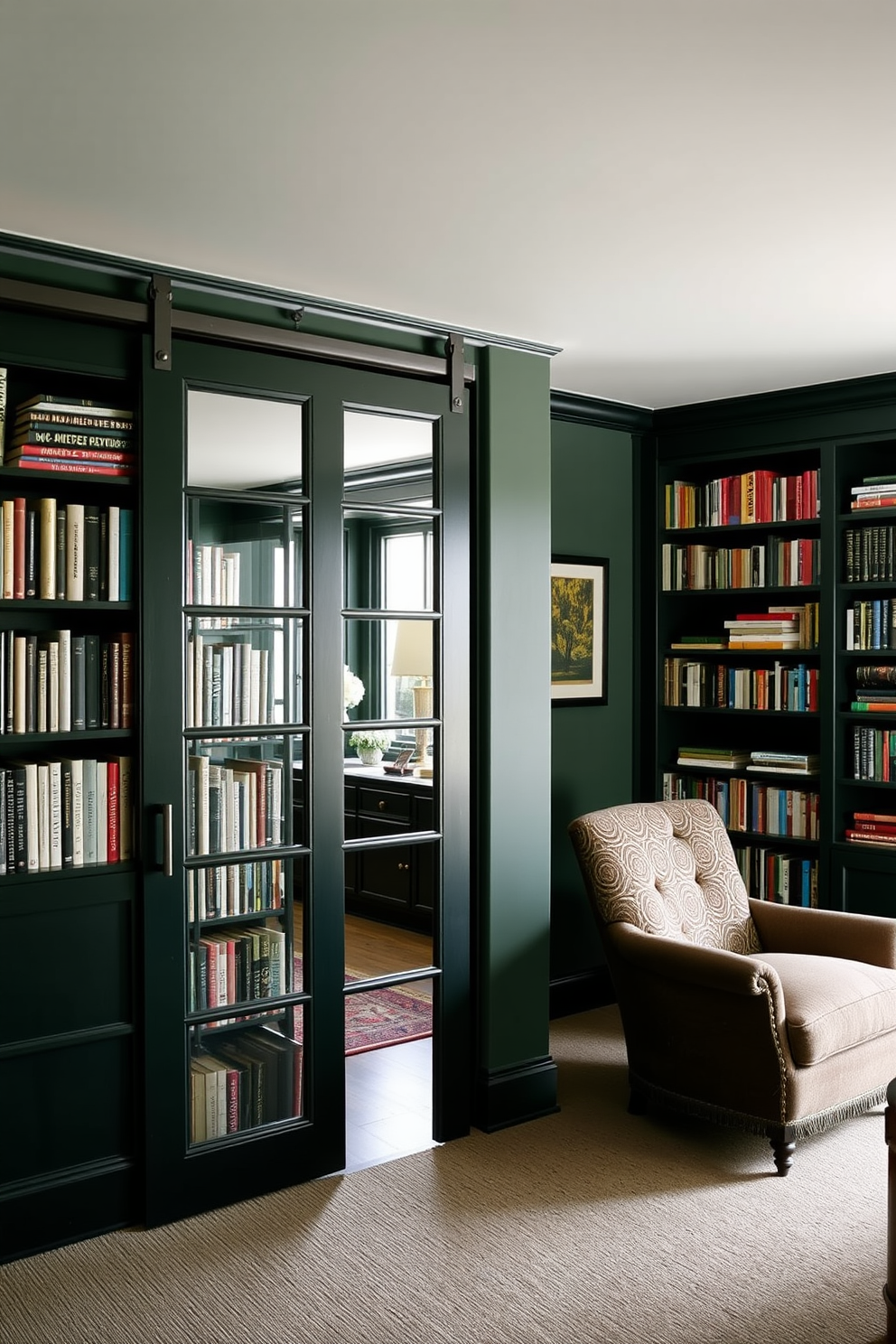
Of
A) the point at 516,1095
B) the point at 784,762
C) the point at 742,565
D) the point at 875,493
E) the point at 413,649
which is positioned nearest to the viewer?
the point at 413,649

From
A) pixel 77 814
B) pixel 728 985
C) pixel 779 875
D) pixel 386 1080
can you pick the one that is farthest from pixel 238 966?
pixel 779 875

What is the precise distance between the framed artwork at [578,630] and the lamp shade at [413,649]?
1274 mm

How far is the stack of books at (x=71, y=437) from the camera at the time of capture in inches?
119

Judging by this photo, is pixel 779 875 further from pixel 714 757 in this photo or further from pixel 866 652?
pixel 866 652

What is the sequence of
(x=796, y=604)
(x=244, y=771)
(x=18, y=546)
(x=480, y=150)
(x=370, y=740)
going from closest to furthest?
(x=480, y=150)
(x=18, y=546)
(x=244, y=771)
(x=370, y=740)
(x=796, y=604)

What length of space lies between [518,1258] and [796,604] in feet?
10.9

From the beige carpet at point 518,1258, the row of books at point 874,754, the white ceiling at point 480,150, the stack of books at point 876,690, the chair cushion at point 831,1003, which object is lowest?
the beige carpet at point 518,1258

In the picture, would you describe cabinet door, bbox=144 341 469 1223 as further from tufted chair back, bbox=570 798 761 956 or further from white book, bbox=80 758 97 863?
tufted chair back, bbox=570 798 761 956

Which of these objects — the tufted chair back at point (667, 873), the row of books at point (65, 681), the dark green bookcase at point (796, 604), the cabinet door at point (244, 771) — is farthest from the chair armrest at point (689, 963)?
the row of books at point (65, 681)

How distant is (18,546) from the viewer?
301cm

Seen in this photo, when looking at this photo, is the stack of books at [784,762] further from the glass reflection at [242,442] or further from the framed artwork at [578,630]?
the glass reflection at [242,442]

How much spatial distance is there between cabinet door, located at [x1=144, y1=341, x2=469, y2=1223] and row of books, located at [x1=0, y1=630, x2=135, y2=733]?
0.09m

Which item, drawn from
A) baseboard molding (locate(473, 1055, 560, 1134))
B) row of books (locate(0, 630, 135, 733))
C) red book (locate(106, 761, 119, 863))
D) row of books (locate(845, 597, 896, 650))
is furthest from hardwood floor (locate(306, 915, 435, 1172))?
row of books (locate(845, 597, 896, 650))

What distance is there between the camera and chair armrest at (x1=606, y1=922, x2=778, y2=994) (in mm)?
3510
